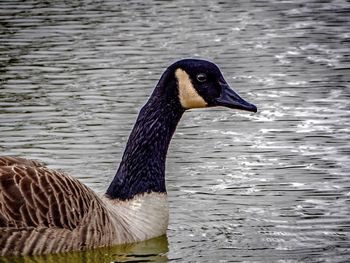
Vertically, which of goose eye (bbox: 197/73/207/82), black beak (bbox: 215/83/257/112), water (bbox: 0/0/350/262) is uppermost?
goose eye (bbox: 197/73/207/82)

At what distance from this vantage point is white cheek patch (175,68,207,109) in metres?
12.8

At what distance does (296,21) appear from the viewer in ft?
76.2

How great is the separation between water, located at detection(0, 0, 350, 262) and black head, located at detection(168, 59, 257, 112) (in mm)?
1159

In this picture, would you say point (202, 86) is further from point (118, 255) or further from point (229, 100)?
point (118, 255)

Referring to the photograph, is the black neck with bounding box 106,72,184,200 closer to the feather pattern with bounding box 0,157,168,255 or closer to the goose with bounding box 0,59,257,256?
the goose with bounding box 0,59,257,256

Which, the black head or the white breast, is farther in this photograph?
the black head

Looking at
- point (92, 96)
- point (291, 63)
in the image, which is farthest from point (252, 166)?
point (291, 63)

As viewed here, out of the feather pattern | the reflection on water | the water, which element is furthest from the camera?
the water

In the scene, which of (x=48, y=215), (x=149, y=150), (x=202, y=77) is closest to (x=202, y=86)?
(x=202, y=77)

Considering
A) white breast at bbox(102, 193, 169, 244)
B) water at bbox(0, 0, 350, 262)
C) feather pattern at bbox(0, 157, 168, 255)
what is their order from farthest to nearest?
1. water at bbox(0, 0, 350, 262)
2. white breast at bbox(102, 193, 169, 244)
3. feather pattern at bbox(0, 157, 168, 255)

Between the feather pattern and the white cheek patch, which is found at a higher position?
the white cheek patch

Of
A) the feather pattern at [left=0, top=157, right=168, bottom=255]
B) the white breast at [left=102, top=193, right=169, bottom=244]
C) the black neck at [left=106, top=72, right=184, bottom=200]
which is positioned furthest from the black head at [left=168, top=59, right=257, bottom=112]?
the feather pattern at [left=0, top=157, right=168, bottom=255]

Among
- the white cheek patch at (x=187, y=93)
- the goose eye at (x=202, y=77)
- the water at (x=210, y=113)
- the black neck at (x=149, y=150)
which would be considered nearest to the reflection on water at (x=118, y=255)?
the water at (x=210, y=113)

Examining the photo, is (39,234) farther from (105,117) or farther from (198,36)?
(198,36)
